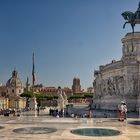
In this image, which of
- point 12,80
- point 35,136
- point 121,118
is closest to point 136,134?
point 35,136

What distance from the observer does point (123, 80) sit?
46.2 metres

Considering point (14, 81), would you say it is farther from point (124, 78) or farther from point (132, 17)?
point (124, 78)

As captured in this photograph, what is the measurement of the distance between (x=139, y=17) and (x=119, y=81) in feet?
42.8

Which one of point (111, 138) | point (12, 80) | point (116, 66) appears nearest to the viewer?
point (111, 138)

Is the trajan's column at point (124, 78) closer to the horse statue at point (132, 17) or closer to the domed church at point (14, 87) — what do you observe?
the horse statue at point (132, 17)

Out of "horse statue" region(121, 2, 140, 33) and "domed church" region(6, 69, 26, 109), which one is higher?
"horse statue" region(121, 2, 140, 33)

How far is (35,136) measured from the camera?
56.7ft

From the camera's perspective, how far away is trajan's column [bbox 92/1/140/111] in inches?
1761

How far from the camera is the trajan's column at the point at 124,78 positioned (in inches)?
1761

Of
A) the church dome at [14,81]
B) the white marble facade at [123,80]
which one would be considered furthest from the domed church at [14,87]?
the white marble facade at [123,80]

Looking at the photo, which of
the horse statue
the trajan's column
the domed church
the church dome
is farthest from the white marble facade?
the church dome

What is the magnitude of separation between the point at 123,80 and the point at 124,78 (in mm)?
610

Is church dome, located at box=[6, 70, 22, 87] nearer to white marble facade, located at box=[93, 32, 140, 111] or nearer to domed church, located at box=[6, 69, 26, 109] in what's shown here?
domed church, located at box=[6, 69, 26, 109]

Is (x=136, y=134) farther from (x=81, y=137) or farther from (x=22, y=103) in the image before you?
(x=22, y=103)
